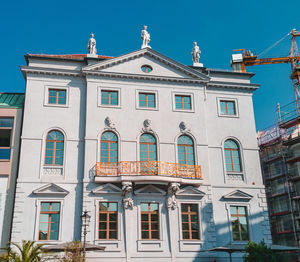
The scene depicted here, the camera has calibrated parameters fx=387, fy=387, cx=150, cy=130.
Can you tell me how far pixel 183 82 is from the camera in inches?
1099

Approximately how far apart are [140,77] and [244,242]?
13069 millimetres

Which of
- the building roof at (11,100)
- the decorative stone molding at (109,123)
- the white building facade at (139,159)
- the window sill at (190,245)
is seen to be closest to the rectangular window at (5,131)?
the building roof at (11,100)

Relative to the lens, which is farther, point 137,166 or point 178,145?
point 178,145

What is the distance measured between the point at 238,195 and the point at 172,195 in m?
4.81

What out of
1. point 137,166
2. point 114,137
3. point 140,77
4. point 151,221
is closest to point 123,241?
point 151,221

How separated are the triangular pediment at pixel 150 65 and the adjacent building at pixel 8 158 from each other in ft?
20.8

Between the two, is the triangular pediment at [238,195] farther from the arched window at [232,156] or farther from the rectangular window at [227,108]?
the rectangular window at [227,108]

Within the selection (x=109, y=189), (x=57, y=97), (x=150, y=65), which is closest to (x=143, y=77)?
(x=150, y=65)

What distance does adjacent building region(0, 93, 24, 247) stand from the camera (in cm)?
2298

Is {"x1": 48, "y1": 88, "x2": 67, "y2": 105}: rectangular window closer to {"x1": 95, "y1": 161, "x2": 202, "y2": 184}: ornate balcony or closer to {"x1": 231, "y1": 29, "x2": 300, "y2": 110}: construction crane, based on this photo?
{"x1": 95, "y1": 161, "x2": 202, "y2": 184}: ornate balcony

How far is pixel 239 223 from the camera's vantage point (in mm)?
25672

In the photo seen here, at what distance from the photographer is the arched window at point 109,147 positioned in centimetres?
2502

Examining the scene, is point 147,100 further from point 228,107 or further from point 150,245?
point 150,245

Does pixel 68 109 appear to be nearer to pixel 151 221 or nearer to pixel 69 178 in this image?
pixel 69 178
